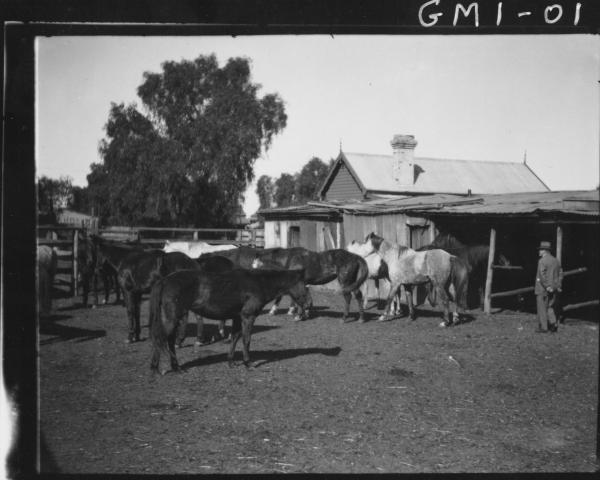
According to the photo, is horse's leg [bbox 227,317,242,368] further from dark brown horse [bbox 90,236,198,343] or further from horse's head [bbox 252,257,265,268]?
horse's head [bbox 252,257,265,268]

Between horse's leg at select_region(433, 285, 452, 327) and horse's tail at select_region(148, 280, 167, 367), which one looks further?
horse's leg at select_region(433, 285, 452, 327)

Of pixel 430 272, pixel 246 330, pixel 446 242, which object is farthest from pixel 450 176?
pixel 246 330

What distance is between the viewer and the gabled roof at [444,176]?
31.1m

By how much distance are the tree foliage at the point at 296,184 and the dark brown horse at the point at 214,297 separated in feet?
200

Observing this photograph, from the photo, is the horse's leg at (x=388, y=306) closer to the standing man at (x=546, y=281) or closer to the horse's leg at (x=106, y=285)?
the standing man at (x=546, y=281)

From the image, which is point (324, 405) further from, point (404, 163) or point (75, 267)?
point (404, 163)

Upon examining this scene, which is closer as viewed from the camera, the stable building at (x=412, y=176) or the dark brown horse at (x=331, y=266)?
the dark brown horse at (x=331, y=266)

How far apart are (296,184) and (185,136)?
39.0m

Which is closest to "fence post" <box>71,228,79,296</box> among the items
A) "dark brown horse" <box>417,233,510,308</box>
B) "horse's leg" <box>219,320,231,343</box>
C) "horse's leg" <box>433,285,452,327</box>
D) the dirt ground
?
the dirt ground

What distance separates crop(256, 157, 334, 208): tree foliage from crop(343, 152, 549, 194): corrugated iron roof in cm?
3547

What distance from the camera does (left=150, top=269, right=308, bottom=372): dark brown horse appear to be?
26.3 feet

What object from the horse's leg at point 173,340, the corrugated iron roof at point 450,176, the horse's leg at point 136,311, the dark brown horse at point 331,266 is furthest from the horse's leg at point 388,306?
the corrugated iron roof at point 450,176

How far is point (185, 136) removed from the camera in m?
34.0

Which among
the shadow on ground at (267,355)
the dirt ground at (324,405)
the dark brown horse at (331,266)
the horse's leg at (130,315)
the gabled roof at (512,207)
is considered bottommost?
the shadow on ground at (267,355)
